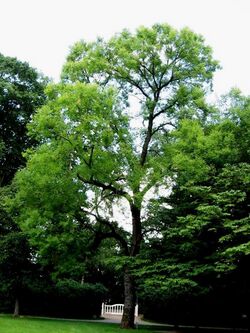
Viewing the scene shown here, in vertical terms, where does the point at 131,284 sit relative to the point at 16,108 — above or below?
below

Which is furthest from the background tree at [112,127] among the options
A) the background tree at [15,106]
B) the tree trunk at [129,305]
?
the background tree at [15,106]

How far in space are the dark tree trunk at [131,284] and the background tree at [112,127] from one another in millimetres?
41

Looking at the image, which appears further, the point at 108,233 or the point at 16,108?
the point at 16,108

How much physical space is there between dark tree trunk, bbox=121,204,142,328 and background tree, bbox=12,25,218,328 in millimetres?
41

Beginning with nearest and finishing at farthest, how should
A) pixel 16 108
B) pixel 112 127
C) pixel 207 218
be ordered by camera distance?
pixel 207 218, pixel 112 127, pixel 16 108

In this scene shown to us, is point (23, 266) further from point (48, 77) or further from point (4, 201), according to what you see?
point (48, 77)

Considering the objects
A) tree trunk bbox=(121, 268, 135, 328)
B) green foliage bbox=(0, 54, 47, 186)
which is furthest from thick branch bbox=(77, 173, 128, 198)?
green foliage bbox=(0, 54, 47, 186)

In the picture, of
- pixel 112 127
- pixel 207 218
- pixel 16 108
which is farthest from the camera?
pixel 16 108

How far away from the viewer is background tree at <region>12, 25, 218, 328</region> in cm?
1631

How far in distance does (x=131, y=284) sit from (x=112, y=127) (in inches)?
278

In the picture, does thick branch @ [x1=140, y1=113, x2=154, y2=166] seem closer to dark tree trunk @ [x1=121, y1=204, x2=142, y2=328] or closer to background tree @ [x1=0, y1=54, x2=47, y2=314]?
dark tree trunk @ [x1=121, y1=204, x2=142, y2=328]

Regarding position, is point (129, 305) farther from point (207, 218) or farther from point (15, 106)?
point (15, 106)

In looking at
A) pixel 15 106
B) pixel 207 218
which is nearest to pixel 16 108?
pixel 15 106

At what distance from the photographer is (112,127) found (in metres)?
17.4
